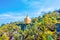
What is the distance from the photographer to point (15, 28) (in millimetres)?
20375

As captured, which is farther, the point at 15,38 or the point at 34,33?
the point at 15,38

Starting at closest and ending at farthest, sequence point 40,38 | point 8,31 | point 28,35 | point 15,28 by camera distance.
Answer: point 40,38 → point 28,35 → point 8,31 → point 15,28

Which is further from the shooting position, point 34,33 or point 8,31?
point 8,31

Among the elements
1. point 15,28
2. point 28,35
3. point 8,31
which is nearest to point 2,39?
point 28,35

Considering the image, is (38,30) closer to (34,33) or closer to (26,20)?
(34,33)

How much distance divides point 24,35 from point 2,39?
102 inches

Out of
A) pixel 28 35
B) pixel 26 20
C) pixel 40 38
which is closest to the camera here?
pixel 40 38

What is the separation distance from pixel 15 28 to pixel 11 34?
1.69 m

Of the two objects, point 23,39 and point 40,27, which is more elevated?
point 40,27

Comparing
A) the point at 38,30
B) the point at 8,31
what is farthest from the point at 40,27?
the point at 8,31

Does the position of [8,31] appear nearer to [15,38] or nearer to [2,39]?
[15,38]

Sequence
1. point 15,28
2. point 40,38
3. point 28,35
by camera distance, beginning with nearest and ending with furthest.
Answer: point 40,38
point 28,35
point 15,28

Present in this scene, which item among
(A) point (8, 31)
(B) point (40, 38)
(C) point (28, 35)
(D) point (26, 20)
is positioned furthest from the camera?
(D) point (26, 20)

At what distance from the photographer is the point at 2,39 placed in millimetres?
14859
